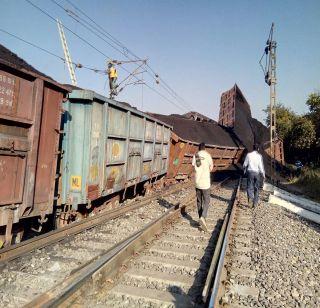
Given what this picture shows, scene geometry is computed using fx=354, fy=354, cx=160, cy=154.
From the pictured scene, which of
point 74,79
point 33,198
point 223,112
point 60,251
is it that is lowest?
point 60,251

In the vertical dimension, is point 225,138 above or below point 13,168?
above

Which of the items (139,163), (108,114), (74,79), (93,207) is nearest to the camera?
(108,114)

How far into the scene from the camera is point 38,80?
5164 mm

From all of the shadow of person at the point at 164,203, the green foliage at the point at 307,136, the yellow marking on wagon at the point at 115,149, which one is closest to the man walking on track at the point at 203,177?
the yellow marking on wagon at the point at 115,149

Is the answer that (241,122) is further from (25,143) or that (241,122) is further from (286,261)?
(25,143)

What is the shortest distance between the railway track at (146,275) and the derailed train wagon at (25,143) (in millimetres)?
1348

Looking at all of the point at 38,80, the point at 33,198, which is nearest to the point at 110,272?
the point at 33,198

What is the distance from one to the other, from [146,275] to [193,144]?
12.5 metres

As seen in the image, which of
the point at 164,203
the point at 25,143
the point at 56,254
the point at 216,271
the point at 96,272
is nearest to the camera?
the point at 96,272

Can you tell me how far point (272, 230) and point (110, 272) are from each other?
174 inches

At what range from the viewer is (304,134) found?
2547cm

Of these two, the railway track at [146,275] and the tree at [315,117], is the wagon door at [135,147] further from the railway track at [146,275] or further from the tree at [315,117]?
the tree at [315,117]

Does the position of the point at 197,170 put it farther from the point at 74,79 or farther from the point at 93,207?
the point at 74,79

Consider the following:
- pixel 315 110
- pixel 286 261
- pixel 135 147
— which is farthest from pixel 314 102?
pixel 286 261
